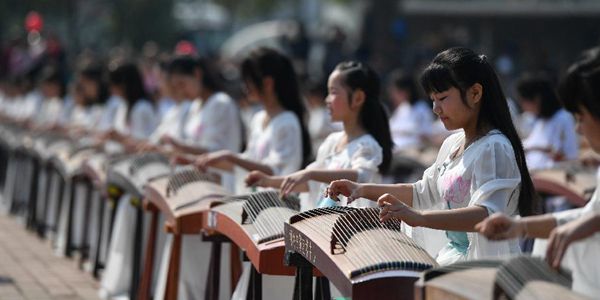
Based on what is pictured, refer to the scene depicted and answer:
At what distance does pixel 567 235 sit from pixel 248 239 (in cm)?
218

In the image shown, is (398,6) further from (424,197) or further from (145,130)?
(424,197)

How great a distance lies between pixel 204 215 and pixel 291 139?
1324 millimetres

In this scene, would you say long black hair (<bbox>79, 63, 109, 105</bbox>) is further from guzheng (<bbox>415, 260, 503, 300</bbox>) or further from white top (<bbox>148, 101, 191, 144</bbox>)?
guzheng (<bbox>415, 260, 503, 300</bbox>)

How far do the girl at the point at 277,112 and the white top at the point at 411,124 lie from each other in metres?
6.88

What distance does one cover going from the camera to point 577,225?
3.81 m

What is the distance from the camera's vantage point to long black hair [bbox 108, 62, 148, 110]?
462 inches

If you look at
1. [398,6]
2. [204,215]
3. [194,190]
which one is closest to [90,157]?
[194,190]

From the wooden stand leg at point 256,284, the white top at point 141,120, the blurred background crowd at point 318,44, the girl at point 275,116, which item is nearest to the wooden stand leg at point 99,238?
the white top at point 141,120

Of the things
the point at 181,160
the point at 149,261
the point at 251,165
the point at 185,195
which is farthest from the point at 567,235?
the point at 181,160

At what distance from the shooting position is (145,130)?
11773mm

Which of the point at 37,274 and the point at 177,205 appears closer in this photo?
the point at 177,205

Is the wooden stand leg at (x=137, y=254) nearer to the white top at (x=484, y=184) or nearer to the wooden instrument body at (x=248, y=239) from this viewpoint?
the wooden instrument body at (x=248, y=239)

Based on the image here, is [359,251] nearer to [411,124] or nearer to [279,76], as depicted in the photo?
[279,76]

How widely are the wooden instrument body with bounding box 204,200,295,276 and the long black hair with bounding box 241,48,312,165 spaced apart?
63.3 inches
